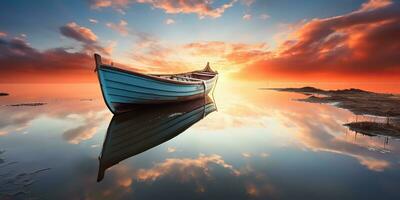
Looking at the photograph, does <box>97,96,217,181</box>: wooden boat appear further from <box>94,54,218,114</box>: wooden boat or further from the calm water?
<box>94,54,218,114</box>: wooden boat

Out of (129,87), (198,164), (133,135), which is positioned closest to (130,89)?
(129,87)

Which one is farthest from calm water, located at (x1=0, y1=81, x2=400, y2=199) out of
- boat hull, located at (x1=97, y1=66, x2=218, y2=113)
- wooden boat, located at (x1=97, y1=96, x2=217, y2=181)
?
boat hull, located at (x1=97, y1=66, x2=218, y2=113)

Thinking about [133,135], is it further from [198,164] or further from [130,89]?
[130,89]

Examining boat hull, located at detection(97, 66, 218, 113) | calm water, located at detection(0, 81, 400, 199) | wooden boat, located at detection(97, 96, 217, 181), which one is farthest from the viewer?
boat hull, located at detection(97, 66, 218, 113)

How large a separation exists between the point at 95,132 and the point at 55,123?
11.5 ft

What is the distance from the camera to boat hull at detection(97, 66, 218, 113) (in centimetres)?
1148

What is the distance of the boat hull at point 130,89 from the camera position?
11.5 m

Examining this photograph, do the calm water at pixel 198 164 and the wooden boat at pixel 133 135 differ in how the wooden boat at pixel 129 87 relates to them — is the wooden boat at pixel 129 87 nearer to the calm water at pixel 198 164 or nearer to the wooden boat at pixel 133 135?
the wooden boat at pixel 133 135

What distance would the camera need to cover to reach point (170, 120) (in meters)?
11.6

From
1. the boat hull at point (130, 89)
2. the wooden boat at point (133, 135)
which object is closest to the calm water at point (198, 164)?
the wooden boat at point (133, 135)

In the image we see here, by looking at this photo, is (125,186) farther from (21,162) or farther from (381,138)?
(381,138)

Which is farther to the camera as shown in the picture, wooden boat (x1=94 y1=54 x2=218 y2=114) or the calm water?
wooden boat (x1=94 y1=54 x2=218 y2=114)

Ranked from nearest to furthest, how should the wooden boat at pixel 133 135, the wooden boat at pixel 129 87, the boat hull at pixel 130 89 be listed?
the wooden boat at pixel 133 135 → the wooden boat at pixel 129 87 → the boat hull at pixel 130 89

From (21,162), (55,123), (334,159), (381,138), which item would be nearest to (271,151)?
(334,159)
